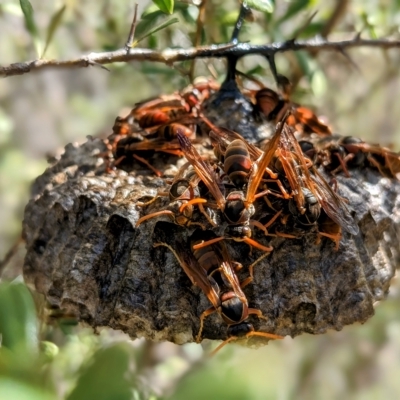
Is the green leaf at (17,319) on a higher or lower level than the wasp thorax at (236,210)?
lower

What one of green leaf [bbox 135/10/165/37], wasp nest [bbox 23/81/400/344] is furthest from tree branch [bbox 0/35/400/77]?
wasp nest [bbox 23/81/400/344]

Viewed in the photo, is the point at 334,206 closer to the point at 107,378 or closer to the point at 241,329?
the point at 241,329

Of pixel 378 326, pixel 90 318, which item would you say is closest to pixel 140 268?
pixel 90 318

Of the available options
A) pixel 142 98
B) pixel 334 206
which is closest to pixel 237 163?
pixel 334 206

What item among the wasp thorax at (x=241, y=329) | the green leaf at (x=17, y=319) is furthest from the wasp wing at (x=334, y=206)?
the green leaf at (x=17, y=319)

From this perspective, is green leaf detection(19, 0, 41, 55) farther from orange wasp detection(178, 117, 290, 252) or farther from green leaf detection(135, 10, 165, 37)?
orange wasp detection(178, 117, 290, 252)

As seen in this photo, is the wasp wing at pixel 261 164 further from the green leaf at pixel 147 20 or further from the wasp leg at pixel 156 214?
the green leaf at pixel 147 20
